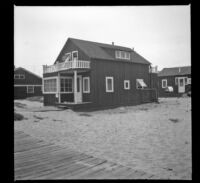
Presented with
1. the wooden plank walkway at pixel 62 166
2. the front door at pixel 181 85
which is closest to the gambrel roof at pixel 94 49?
the front door at pixel 181 85

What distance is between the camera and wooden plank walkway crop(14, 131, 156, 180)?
3660 millimetres

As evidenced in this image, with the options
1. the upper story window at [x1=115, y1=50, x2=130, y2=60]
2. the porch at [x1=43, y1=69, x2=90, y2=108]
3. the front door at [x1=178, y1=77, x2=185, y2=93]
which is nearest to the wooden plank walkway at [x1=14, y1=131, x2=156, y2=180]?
the porch at [x1=43, y1=69, x2=90, y2=108]

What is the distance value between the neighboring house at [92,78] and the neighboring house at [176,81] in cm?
1172

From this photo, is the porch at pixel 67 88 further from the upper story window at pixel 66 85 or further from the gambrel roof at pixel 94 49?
the gambrel roof at pixel 94 49

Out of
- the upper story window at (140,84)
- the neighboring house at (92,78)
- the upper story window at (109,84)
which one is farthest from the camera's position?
the upper story window at (140,84)

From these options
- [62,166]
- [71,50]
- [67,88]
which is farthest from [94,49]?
[62,166]

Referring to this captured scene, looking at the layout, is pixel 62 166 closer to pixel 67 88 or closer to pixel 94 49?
pixel 67 88

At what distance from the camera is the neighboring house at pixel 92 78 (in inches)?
703

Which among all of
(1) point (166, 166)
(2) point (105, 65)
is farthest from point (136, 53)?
(1) point (166, 166)

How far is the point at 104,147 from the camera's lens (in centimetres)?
613

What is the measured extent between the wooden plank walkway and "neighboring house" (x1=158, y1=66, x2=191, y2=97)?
2912 centimetres

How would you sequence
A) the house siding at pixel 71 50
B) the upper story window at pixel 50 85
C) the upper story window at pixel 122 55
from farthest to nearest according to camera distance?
1. the upper story window at pixel 122 55
2. the upper story window at pixel 50 85
3. the house siding at pixel 71 50

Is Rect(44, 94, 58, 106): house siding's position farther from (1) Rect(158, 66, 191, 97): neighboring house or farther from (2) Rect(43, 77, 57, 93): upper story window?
(1) Rect(158, 66, 191, 97): neighboring house
